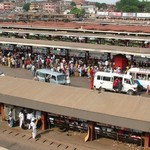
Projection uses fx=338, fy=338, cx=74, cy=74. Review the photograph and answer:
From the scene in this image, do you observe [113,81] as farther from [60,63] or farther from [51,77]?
[60,63]

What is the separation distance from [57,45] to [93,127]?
17581mm

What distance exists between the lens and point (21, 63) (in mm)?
34938

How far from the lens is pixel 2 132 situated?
1734 centimetres

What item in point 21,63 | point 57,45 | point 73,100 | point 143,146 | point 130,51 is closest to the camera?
point 143,146

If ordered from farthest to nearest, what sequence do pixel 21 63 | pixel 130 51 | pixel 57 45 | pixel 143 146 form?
pixel 21 63, pixel 57 45, pixel 130 51, pixel 143 146

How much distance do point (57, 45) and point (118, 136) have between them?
59.3ft

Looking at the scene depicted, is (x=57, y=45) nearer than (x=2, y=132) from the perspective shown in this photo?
No

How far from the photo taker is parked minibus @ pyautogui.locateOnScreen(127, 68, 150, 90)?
25438 millimetres

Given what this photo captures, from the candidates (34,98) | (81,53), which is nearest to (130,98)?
(34,98)

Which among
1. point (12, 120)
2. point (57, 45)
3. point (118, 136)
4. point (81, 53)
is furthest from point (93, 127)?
point (81, 53)

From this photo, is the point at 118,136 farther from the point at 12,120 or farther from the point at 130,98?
the point at 12,120

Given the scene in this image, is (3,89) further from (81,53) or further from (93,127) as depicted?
(81,53)

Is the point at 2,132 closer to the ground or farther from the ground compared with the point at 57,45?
closer to the ground

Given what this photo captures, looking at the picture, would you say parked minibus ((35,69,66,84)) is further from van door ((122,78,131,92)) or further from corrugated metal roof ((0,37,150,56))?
corrugated metal roof ((0,37,150,56))
